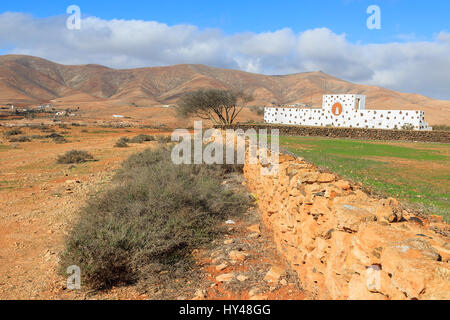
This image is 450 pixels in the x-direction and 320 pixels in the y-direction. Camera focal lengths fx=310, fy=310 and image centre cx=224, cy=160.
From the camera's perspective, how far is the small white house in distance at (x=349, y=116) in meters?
38.6

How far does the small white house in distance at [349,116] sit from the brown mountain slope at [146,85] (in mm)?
49574

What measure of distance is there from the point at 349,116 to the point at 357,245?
43897 mm

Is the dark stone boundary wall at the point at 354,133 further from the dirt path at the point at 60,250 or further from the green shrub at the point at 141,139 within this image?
the dirt path at the point at 60,250

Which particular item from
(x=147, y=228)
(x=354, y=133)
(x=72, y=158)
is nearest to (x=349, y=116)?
(x=354, y=133)

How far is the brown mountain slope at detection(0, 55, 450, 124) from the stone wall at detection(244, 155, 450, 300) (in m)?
91.7

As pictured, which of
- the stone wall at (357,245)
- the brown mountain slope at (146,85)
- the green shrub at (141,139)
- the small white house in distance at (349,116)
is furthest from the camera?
the brown mountain slope at (146,85)

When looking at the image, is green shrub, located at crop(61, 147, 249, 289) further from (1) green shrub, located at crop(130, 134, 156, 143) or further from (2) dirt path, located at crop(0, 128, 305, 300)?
(1) green shrub, located at crop(130, 134, 156, 143)

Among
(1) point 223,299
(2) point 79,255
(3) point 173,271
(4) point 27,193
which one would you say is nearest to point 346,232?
(1) point 223,299

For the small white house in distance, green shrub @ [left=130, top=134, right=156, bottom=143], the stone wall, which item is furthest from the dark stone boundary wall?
the stone wall

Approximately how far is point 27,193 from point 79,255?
6.49 metres

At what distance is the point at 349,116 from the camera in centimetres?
4288

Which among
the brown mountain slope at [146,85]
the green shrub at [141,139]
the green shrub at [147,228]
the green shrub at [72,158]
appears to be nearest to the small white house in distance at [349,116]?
the green shrub at [141,139]

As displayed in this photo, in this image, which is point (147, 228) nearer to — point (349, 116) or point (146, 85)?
point (349, 116)

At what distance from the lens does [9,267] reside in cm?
504
